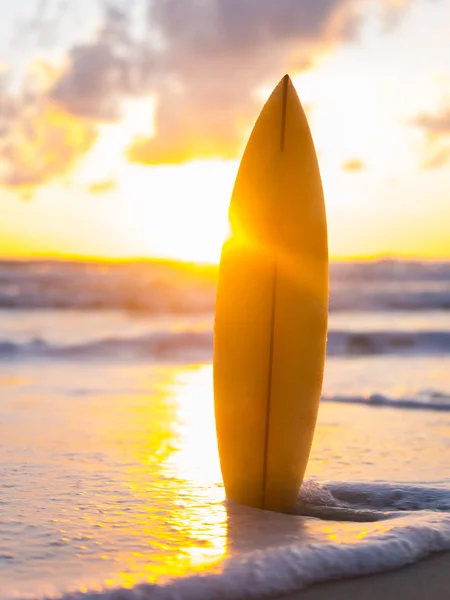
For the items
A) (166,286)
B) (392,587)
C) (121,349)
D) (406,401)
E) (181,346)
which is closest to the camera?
(392,587)

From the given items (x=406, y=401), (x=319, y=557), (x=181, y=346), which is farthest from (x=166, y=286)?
(x=319, y=557)

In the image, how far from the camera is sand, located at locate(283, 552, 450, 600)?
2.28 metres

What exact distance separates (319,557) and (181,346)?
7656 mm

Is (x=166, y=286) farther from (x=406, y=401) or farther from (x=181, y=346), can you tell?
(x=406, y=401)

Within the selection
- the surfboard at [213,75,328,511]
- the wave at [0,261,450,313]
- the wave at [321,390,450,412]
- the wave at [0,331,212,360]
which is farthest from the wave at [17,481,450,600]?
the wave at [0,261,450,313]

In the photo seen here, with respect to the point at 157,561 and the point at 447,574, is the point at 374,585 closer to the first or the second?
the point at 447,574

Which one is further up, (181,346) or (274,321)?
(274,321)

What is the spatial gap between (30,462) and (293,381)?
137cm

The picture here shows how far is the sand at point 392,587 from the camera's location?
2283 mm

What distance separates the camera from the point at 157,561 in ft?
7.86

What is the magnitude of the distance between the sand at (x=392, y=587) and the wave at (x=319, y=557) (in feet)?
0.08

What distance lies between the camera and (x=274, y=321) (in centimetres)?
308

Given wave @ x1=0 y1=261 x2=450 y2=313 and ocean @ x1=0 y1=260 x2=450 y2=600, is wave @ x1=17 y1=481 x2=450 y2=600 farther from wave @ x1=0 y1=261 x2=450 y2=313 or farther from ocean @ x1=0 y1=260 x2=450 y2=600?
wave @ x1=0 y1=261 x2=450 y2=313

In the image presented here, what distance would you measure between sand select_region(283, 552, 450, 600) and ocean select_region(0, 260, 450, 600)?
1.5 inches
